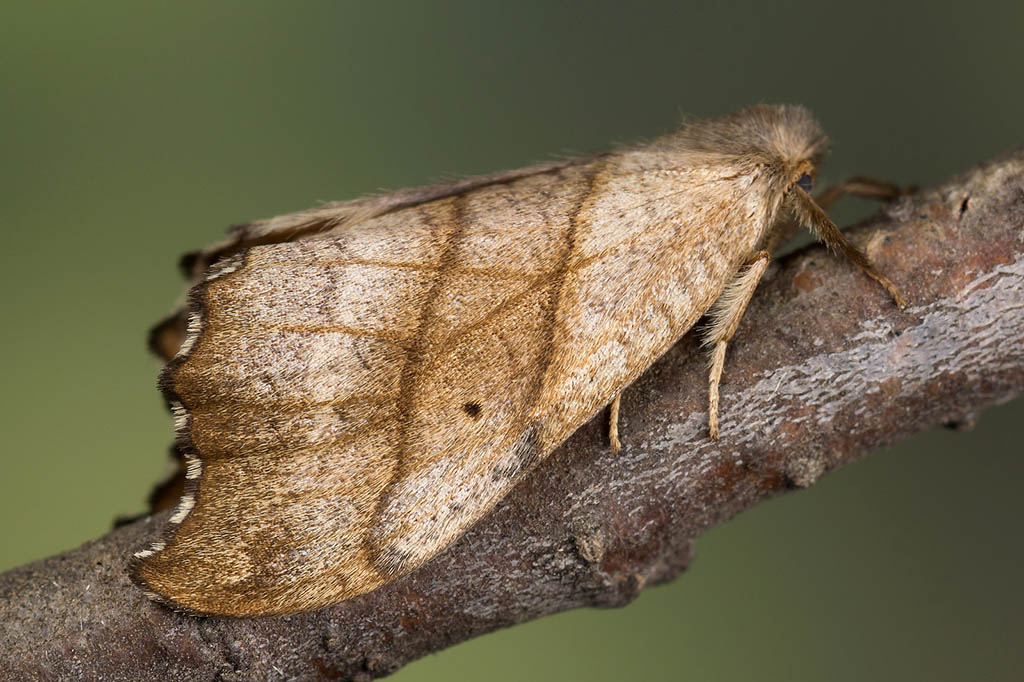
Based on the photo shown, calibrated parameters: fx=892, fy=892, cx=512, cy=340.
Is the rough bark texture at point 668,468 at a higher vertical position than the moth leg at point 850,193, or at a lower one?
lower

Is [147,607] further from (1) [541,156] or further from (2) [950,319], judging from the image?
(2) [950,319]

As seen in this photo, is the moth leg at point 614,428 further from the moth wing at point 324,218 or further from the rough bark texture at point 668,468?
the moth wing at point 324,218

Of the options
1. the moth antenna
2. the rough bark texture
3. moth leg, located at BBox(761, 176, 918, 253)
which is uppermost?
moth leg, located at BBox(761, 176, 918, 253)

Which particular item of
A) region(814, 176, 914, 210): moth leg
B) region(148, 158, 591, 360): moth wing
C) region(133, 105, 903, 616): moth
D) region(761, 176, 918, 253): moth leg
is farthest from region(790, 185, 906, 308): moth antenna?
region(148, 158, 591, 360): moth wing

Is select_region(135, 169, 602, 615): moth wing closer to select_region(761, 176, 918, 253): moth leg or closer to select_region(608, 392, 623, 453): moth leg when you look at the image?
select_region(608, 392, 623, 453): moth leg

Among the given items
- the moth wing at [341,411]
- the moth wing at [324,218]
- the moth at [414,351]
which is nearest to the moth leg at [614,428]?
the moth at [414,351]

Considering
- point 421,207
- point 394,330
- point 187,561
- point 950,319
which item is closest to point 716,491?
point 950,319
